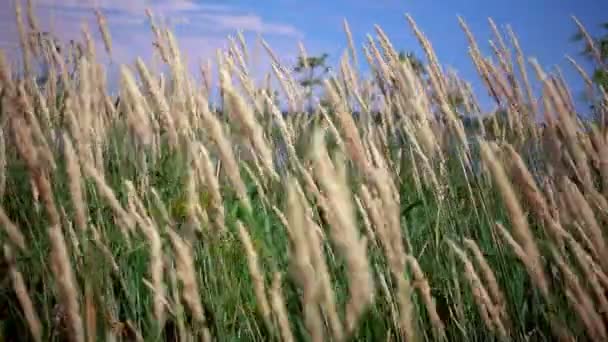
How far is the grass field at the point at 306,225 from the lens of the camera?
3.03 ft

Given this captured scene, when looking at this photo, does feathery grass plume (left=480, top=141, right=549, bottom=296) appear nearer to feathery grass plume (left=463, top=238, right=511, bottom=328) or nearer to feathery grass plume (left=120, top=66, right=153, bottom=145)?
feathery grass plume (left=463, top=238, right=511, bottom=328)

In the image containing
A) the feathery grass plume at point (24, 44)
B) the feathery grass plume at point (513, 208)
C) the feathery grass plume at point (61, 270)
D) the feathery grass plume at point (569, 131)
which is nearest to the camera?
the feathery grass plume at point (61, 270)

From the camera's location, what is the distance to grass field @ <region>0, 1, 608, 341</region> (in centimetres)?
92

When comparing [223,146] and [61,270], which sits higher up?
[223,146]

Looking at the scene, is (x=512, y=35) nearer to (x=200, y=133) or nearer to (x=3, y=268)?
(x=200, y=133)

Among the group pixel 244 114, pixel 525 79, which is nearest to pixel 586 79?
pixel 525 79

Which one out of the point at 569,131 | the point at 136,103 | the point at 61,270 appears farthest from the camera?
the point at 136,103

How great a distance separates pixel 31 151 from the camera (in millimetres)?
1009

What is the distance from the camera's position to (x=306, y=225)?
704 millimetres

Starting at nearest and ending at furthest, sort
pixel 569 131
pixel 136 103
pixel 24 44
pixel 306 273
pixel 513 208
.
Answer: pixel 306 273
pixel 513 208
pixel 569 131
pixel 136 103
pixel 24 44

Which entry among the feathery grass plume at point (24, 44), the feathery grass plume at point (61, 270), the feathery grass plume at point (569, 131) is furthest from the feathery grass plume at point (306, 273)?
the feathery grass plume at point (24, 44)

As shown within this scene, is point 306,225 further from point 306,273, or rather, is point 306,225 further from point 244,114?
point 244,114

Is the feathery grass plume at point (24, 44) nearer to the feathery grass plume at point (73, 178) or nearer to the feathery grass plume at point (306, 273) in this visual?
the feathery grass plume at point (73, 178)

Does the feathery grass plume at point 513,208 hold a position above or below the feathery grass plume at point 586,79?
below
